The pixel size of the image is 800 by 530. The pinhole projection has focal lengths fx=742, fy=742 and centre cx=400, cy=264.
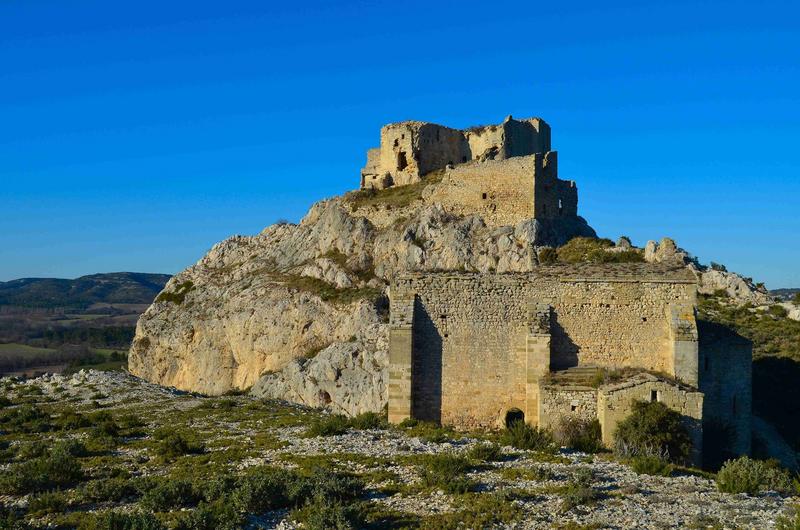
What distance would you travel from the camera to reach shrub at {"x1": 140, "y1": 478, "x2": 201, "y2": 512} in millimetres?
12416

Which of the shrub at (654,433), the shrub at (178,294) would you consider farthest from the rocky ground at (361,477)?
the shrub at (178,294)

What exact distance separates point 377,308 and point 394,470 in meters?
25.2

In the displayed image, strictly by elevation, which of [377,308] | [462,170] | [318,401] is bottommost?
[318,401]

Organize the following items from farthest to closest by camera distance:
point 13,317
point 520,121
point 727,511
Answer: point 13,317
point 520,121
point 727,511

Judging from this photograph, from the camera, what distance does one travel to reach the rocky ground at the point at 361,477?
12062mm

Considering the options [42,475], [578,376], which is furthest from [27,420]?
[578,376]

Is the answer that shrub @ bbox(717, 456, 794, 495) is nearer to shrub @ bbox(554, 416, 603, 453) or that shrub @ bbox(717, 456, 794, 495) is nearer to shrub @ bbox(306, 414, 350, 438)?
shrub @ bbox(554, 416, 603, 453)

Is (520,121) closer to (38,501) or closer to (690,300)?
(690,300)

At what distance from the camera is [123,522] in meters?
11.5

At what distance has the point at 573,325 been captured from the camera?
67.7 ft

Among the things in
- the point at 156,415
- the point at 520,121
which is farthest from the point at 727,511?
the point at 520,121

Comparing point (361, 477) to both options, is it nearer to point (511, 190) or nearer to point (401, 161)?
point (511, 190)

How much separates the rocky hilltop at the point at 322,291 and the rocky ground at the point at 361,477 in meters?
16.3

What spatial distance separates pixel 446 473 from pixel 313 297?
29.7 metres
